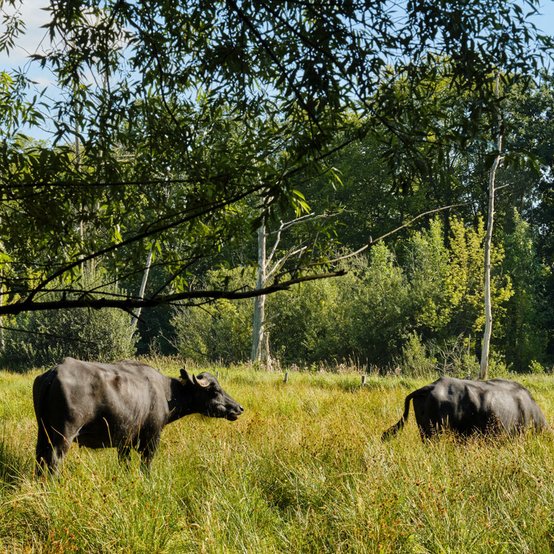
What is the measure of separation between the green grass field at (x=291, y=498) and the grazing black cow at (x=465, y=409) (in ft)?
0.84

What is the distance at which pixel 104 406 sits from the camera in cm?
709

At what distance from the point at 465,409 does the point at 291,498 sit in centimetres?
297

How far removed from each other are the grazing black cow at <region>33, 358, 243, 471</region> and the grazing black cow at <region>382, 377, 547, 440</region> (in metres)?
2.49

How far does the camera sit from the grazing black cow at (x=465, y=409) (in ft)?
26.3

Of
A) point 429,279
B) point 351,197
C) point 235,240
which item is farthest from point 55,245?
point 351,197

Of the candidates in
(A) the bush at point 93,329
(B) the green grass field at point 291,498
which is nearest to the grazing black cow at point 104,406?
(B) the green grass field at point 291,498

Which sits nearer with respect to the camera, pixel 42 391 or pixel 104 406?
pixel 42 391

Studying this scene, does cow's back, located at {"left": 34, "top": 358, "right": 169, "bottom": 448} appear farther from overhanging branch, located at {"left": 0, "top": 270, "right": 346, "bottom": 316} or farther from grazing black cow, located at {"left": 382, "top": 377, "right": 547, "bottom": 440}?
overhanging branch, located at {"left": 0, "top": 270, "right": 346, "bottom": 316}

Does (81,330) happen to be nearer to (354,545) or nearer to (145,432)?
(145,432)

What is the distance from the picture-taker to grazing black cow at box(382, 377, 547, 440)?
803 centimetres

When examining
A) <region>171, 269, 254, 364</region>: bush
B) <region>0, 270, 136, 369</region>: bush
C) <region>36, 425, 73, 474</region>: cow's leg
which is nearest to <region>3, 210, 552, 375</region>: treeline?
<region>171, 269, 254, 364</region>: bush

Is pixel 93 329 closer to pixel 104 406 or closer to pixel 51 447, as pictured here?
pixel 104 406

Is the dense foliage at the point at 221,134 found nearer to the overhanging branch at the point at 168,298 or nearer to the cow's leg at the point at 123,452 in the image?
the overhanging branch at the point at 168,298

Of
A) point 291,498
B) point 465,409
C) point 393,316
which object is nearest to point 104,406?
point 291,498
